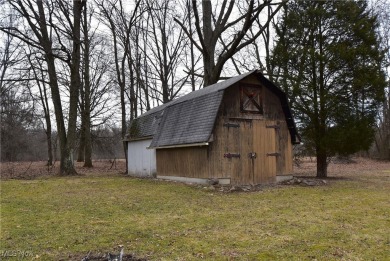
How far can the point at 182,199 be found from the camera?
1154 cm

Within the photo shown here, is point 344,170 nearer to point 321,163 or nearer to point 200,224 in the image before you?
point 321,163

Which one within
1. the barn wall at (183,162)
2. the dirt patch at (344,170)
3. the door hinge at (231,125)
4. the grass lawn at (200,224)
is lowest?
the dirt patch at (344,170)

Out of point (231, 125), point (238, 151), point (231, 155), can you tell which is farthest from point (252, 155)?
point (231, 125)

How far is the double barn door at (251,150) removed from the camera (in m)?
14.9

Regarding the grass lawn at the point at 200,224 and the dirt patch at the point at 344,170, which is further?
the dirt patch at the point at 344,170

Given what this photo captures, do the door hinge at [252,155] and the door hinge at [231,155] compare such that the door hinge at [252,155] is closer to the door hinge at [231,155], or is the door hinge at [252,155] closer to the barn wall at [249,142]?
the barn wall at [249,142]

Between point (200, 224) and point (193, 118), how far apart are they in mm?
8447

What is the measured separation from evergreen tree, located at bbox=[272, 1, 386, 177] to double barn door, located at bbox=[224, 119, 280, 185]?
2565mm

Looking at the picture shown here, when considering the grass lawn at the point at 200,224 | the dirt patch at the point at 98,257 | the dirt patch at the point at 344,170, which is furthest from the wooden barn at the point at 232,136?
the dirt patch at the point at 98,257

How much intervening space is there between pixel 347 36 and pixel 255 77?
5.38 m

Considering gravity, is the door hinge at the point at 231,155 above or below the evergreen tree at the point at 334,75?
below

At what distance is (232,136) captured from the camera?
15.0 meters

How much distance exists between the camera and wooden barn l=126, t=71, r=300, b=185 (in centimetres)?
1466

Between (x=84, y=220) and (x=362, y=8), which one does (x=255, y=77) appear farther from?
(x=84, y=220)
